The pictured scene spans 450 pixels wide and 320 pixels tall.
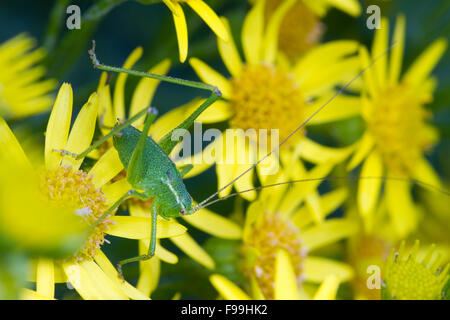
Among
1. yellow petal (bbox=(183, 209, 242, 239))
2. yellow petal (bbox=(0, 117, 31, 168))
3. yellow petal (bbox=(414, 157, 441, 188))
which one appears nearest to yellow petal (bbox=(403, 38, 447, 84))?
yellow petal (bbox=(414, 157, 441, 188))

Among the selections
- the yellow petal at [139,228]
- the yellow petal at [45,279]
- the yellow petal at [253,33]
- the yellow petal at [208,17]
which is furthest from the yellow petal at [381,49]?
the yellow petal at [45,279]

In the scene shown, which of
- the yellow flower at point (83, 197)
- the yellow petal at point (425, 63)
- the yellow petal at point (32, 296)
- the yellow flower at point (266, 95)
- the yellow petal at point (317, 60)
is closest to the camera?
the yellow petal at point (32, 296)

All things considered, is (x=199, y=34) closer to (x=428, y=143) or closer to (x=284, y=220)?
(x=284, y=220)

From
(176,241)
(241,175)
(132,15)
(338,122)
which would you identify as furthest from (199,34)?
(176,241)

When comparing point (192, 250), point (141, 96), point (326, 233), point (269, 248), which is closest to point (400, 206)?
point (326, 233)

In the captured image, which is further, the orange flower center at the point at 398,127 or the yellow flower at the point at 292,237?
the orange flower center at the point at 398,127

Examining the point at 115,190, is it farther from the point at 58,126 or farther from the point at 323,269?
the point at 323,269

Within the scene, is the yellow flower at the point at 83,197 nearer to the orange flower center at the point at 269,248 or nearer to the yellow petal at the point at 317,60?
the orange flower center at the point at 269,248
